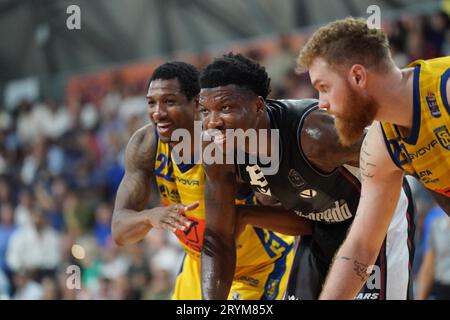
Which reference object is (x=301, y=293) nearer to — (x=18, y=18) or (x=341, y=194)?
(x=341, y=194)

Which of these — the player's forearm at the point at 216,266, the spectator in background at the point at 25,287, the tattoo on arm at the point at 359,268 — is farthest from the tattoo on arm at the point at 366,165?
the spectator in background at the point at 25,287

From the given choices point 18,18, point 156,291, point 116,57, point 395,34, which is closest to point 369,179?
point 156,291

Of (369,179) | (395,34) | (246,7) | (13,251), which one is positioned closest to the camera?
(369,179)

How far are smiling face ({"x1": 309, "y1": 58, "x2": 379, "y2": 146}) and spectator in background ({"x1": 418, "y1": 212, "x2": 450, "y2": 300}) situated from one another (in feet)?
12.5

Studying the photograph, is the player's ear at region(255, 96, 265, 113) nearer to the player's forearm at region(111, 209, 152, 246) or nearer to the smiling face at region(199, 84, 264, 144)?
the smiling face at region(199, 84, 264, 144)

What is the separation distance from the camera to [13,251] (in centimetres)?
1117

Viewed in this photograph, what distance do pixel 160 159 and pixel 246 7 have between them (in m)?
8.65

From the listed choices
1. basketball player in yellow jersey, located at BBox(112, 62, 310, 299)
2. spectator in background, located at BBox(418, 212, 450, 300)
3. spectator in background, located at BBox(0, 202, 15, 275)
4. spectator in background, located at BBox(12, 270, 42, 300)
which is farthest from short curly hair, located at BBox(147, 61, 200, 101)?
spectator in background, located at BBox(0, 202, 15, 275)

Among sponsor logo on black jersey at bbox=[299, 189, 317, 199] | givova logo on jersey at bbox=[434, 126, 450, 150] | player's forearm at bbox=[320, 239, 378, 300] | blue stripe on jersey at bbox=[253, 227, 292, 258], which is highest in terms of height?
givova logo on jersey at bbox=[434, 126, 450, 150]

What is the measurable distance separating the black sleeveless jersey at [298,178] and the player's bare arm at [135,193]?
2.60 ft

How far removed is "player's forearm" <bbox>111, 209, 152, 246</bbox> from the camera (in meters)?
4.84

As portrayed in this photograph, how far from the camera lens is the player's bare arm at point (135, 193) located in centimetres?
491

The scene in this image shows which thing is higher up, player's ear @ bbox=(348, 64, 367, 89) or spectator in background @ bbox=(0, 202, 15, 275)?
player's ear @ bbox=(348, 64, 367, 89)

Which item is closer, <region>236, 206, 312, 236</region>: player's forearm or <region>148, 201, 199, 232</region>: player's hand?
<region>148, 201, 199, 232</region>: player's hand
